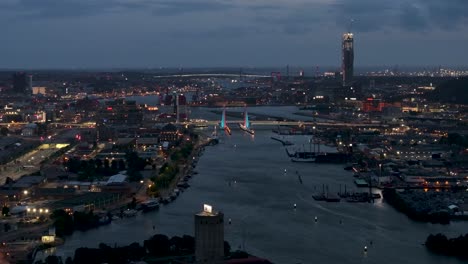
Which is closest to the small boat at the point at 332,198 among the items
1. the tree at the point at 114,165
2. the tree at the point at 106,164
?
the tree at the point at 114,165

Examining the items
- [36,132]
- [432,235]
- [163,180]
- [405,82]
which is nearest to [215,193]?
[163,180]

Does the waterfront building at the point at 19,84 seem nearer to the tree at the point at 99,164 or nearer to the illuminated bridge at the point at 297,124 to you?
the illuminated bridge at the point at 297,124

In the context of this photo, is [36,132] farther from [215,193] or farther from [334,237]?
[334,237]

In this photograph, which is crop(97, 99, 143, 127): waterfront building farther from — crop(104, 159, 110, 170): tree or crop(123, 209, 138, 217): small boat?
crop(123, 209, 138, 217): small boat

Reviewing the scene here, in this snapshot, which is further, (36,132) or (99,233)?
(36,132)

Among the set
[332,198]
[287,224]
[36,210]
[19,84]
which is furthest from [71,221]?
[19,84]

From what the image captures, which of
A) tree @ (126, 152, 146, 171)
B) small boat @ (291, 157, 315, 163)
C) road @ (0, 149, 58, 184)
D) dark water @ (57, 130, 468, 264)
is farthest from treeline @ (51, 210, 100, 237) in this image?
small boat @ (291, 157, 315, 163)
